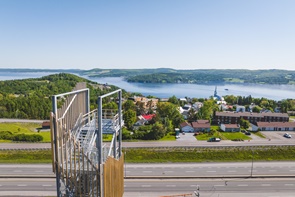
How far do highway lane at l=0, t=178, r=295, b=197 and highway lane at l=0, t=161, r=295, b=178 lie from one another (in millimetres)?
1643

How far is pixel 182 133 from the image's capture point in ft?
171

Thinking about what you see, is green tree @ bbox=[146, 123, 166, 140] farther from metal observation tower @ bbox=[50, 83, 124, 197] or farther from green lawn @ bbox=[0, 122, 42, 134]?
metal observation tower @ bbox=[50, 83, 124, 197]

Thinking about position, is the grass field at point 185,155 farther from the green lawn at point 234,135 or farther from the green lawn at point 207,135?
the green lawn at point 207,135

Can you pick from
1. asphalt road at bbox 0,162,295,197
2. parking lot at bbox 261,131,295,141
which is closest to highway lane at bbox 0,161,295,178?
asphalt road at bbox 0,162,295,197

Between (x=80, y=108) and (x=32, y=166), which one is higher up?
(x=80, y=108)

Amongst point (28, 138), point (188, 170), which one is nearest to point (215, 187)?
point (188, 170)

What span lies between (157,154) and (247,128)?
108 ft

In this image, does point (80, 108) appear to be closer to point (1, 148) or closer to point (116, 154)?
point (116, 154)

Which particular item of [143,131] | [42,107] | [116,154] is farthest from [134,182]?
[42,107]

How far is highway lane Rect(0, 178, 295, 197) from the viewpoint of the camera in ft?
79.9

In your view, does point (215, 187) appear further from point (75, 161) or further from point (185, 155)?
point (75, 161)

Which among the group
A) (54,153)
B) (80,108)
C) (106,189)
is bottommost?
(106,189)

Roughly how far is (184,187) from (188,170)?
5112 mm

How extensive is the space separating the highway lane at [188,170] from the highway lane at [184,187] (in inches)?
64.7
